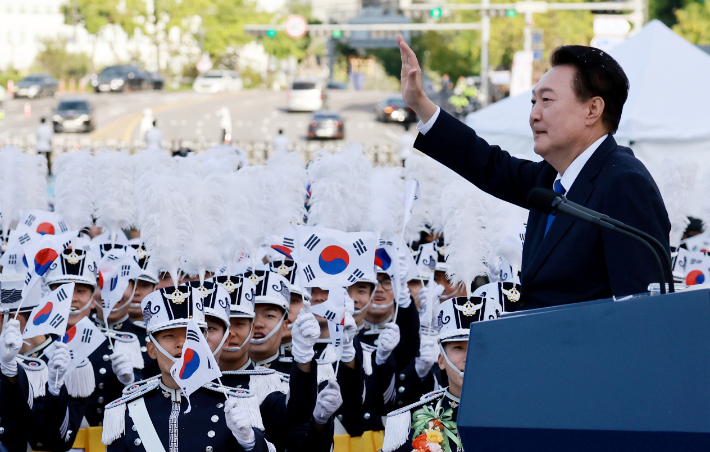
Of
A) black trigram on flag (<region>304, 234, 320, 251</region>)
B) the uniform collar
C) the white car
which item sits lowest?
the white car

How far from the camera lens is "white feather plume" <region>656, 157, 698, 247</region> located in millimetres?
7340

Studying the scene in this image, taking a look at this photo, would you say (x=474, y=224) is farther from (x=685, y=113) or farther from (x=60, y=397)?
(x=685, y=113)

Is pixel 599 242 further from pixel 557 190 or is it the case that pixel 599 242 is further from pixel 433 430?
pixel 433 430

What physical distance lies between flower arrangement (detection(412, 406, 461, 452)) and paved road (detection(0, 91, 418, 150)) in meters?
26.8

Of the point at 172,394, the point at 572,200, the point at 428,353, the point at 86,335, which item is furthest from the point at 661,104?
the point at 572,200

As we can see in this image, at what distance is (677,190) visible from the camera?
745cm

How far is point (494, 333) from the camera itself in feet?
5.97

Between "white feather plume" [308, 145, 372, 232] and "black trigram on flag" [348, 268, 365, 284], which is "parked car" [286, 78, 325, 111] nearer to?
"white feather plume" [308, 145, 372, 232]

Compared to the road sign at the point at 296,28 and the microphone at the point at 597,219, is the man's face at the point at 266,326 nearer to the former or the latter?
the microphone at the point at 597,219

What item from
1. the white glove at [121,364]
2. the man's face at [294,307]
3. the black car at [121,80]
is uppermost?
the white glove at [121,364]

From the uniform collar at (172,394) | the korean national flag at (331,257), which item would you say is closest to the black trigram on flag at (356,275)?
the korean national flag at (331,257)

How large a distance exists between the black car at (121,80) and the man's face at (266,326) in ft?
152

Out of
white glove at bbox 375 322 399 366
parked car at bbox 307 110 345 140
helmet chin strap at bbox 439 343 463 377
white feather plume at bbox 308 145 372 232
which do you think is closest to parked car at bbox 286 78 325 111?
parked car at bbox 307 110 345 140

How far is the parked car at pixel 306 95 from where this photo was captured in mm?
42062
